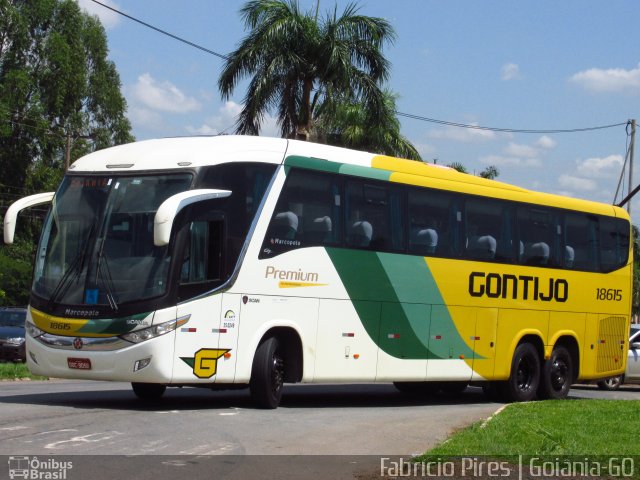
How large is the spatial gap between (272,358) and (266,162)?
2.73m

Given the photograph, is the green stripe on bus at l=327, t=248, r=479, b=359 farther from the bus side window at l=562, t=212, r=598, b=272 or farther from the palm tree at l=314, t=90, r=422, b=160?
the palm tree at l=314, t=90, r=422, b=160

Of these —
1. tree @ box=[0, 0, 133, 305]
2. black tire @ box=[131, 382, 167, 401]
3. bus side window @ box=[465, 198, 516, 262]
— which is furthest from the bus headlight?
tree @ box=[0, 0, 133, 305]

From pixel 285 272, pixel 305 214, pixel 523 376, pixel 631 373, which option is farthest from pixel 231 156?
pixel 631 373

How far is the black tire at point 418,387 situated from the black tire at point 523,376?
1384mm

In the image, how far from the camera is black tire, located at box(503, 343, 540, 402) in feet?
66.7

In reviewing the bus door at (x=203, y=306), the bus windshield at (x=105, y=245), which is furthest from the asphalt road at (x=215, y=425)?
the bus windshield at (x=105, y=245)

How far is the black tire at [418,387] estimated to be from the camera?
2068 cm

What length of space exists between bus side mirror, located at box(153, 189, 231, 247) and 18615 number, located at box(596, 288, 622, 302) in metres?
10.4

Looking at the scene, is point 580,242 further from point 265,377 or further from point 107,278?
point 107,278

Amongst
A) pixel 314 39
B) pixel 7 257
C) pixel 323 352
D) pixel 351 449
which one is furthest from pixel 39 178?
pixel 351 449

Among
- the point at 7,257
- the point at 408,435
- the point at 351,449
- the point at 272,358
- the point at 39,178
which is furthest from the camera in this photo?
the point at 39,178

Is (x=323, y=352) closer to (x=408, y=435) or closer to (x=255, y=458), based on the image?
(x=408, y=435)

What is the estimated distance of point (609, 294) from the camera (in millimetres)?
22375

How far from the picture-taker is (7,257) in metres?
54.1
